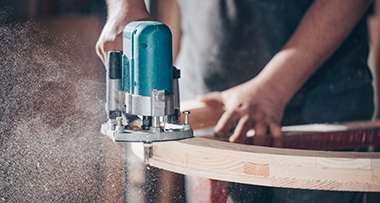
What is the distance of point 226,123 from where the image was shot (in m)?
0.85

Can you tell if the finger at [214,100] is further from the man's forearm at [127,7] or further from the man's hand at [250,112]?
the man's forearm at [127,7]

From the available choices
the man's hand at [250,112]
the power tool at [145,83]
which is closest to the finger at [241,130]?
the man's hand at [250,112]

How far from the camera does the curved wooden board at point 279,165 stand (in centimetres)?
55

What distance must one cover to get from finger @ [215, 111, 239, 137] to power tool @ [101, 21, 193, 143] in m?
0.26

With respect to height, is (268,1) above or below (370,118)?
above

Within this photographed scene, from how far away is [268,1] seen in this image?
1068 mm

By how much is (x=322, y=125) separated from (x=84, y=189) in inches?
23.0

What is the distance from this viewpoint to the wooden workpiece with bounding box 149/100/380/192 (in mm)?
551

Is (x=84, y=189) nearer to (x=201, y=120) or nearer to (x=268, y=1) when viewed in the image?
(x=201, y=120)

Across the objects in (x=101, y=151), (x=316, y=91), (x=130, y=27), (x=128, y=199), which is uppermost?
(x=130, y=27)

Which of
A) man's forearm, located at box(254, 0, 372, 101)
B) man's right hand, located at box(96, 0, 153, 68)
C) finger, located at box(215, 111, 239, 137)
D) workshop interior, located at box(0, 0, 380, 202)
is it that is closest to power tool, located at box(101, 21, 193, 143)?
workshop interior, located at box(0, 0, 380, 202)

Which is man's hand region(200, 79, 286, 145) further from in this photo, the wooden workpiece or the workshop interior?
the wooden workpiece

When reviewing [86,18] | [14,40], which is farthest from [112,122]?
[86,18]

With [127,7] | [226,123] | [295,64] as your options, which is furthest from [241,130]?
[127,7]
